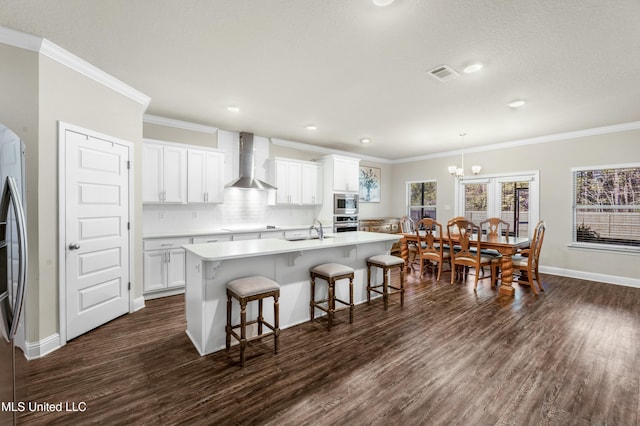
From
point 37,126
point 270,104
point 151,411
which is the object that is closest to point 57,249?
point 37,126

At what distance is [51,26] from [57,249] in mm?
1917

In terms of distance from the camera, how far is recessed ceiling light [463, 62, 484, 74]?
2811mm

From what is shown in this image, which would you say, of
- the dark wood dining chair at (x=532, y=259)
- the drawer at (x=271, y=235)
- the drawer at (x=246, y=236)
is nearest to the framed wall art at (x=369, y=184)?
the drawer at (x=271, y=235)

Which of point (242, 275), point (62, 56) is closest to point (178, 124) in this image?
point (62, 56)

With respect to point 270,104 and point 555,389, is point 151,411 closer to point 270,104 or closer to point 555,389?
point 555,389

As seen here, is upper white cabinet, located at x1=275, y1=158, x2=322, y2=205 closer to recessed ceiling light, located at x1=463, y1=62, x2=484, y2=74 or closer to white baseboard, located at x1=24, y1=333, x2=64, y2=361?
recessed ceiling light, located at x1=463, y1=62, x2=484, y2=74

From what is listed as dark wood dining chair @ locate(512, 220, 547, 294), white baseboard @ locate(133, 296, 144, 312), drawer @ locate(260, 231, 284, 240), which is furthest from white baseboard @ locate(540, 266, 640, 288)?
white baseboard @ locate(133, 296, 144, 312)

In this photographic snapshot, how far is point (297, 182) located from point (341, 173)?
1.04m

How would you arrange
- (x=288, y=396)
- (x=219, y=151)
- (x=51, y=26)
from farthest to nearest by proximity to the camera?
(x=219, y=151) → (x=51, y=26) → (x=288, y=396)

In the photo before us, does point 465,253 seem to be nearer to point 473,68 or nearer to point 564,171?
point 564,171

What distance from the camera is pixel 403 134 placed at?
5520 millimetres

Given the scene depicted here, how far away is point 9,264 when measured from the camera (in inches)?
53.5

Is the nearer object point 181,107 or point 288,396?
point 288,396

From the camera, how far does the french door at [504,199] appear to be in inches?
A: 229
